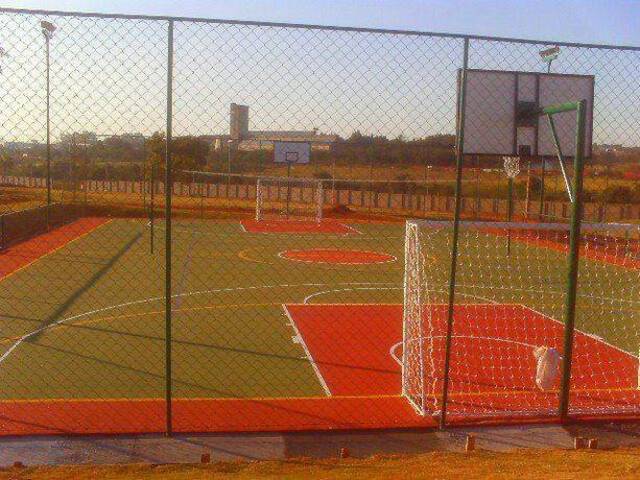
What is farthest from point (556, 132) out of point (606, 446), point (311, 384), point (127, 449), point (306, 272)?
point (306, 272)

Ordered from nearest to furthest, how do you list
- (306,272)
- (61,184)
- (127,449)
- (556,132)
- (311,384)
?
1. (127,449)
2. (556,132)
3. (311,384)
4. (306,272)
5. (61,184)

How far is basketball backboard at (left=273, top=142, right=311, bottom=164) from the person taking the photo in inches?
1275

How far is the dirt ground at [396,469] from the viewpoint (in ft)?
17.7

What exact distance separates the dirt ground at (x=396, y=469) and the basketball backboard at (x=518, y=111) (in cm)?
278

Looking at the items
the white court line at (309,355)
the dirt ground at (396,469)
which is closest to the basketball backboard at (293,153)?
the white court line at (309,355)

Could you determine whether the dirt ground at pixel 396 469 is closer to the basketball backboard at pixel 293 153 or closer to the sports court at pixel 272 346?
the sports court at pixel 272 346

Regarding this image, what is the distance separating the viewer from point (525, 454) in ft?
19.9

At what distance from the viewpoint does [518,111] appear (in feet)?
23.2

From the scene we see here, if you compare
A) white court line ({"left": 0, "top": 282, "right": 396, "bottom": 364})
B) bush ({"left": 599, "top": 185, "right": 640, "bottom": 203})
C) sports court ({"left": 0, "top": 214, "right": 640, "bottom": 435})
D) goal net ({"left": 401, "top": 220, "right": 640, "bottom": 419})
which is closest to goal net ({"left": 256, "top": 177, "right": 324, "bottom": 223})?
bush ({"left": 599, "top": 185, "right": 640, "bottom": 203})

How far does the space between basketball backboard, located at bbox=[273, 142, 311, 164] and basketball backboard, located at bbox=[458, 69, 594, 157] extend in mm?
24874

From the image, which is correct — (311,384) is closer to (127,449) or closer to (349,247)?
(127,449)

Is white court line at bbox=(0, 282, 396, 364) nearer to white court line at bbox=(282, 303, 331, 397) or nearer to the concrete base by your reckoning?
white court line at bbox=(282, 303, 331, 397)

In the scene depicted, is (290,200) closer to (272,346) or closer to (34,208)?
(34,208)

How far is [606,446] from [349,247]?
18246 millimetres
